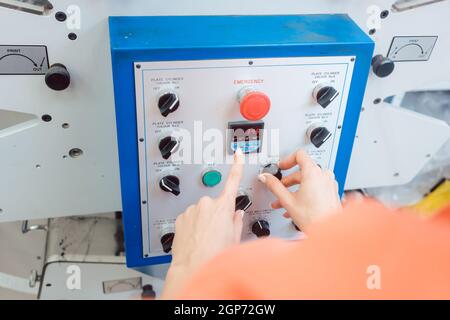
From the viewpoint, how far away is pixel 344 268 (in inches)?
20.0

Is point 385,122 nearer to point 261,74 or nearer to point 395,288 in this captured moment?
point 261,74

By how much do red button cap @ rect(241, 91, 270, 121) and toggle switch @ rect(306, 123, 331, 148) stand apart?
0.13 m

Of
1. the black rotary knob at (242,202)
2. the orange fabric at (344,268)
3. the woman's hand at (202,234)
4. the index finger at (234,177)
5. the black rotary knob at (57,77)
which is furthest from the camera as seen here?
the black rotary knob at (242,202)

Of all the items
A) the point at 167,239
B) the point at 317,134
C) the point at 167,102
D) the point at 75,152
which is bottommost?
the point at 167,239

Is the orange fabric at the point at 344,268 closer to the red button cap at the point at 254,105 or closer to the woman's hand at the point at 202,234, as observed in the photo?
the woman's hand at the point at 202,234

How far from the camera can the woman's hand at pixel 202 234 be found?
71 centimetres

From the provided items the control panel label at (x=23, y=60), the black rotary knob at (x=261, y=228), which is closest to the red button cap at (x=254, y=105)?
the black rotary knob at (x=261, y=228)

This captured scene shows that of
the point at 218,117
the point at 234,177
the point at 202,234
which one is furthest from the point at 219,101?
the point at 202,234

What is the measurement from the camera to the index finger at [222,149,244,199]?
0.82 metres

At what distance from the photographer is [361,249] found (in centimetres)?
51

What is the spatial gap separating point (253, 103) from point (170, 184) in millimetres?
237

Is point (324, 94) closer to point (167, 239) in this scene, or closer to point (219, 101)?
point (219, 101)

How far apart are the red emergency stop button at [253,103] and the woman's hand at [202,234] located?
0.11 m

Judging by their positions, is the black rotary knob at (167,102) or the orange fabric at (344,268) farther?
the black rotary knob at (167,102)
